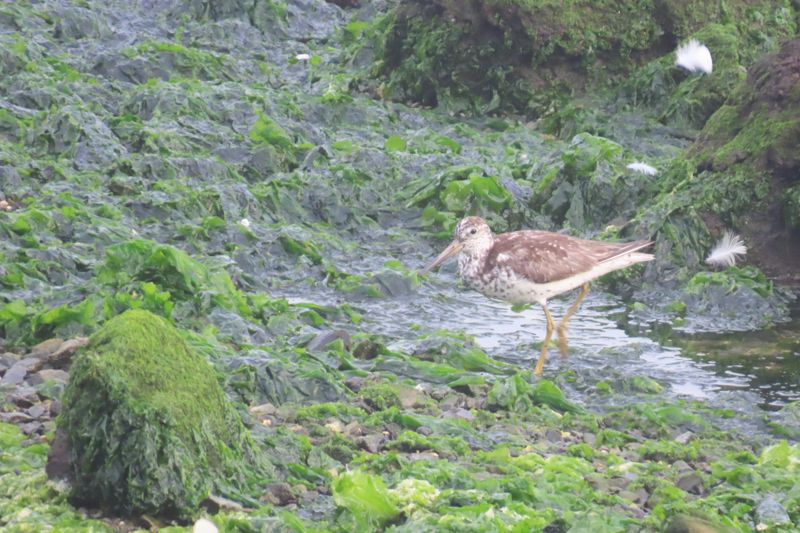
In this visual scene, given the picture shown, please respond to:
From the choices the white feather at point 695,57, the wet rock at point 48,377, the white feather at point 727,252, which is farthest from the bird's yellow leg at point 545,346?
the white feather at point 695,57

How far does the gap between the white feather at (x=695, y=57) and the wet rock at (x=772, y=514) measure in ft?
25.8

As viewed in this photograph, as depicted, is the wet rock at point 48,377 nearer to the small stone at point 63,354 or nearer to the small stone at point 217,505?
the small stone at point 63,354

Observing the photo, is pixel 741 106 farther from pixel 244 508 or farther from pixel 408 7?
pixel 244 508

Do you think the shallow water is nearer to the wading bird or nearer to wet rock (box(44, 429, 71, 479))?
the wading bird

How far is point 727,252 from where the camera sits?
31.3ft

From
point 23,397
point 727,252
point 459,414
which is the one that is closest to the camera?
point 23,397

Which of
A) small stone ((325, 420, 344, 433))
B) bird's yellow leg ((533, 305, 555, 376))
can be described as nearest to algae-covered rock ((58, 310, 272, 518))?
small stone ((325, 420, 344, 433))

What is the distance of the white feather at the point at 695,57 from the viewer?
40.4 feet

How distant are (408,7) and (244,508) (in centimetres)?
990

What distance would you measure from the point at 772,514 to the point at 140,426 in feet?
8.44

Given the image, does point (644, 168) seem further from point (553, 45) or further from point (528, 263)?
point (528, 263)

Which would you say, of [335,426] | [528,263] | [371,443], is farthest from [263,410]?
[528,263]

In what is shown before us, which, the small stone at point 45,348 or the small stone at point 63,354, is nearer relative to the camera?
the small stone at point 63,354

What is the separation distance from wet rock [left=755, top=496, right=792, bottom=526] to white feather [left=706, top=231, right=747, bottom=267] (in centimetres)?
457
